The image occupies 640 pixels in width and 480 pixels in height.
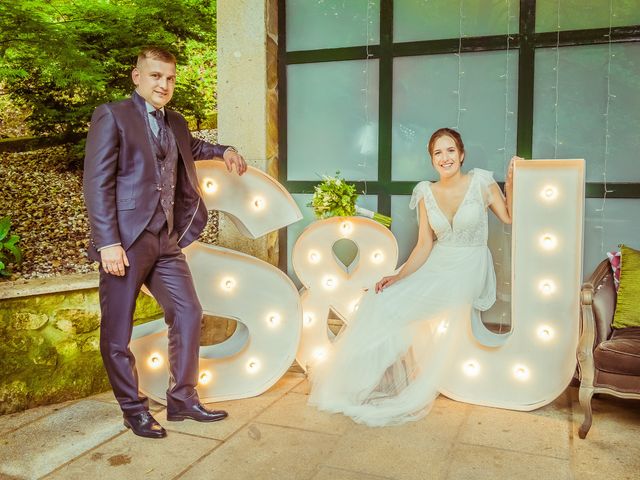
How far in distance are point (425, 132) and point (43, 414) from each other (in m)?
3.92

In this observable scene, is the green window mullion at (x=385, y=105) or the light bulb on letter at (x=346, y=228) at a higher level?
the green window mullion at (x=385, y=105)

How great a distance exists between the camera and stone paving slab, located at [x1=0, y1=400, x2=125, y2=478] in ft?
11.1

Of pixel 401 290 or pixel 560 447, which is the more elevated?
pixel 401 290

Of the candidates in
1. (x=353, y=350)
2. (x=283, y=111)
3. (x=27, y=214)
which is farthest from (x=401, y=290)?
(x=27, y=214)

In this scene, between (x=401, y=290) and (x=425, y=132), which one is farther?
(x=425, y=132)

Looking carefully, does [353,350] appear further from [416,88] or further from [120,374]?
[416,88]

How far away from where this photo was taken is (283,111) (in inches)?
228

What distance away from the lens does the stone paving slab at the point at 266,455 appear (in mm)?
3180

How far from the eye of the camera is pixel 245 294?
14.3 ft

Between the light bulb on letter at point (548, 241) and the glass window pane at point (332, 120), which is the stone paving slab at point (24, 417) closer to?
the glass window pane at point (332, 120)

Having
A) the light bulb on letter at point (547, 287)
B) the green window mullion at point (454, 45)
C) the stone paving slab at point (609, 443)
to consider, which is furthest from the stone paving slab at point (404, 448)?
the green window mullion at point (454, 45)

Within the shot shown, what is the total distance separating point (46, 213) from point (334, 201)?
4321 mm

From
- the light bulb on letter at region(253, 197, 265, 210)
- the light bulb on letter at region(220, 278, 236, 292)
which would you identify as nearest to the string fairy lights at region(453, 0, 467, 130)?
the light bulb on letter at region(253, 197, 265, 210)

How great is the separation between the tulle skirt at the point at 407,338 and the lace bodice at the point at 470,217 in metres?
0.07
